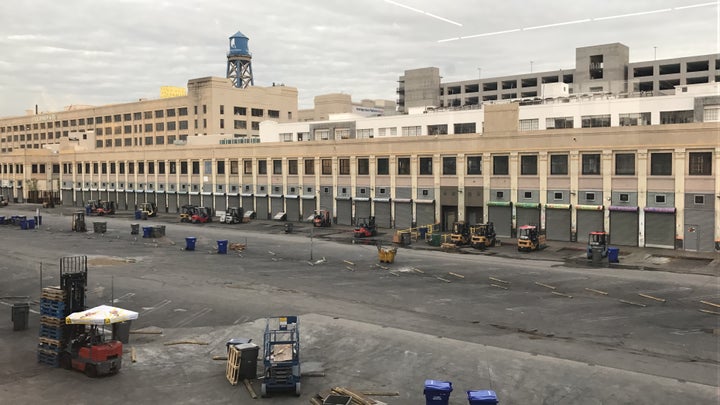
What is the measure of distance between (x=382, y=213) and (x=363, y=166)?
6.80 metres

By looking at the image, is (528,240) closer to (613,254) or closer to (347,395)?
A: (613,254)

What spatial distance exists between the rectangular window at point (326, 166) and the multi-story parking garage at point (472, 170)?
0.28 m

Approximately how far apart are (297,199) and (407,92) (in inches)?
2885

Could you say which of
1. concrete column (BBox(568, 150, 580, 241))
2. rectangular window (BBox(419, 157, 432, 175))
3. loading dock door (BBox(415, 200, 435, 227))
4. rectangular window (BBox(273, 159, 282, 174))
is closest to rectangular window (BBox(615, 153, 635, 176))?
concrete column (BBox(568, 150, 580, 241))

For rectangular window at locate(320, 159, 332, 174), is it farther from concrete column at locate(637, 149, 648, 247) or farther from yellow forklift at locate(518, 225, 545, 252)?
concrete column at locate(637, 149, 648, 247)

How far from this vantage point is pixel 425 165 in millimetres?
68938

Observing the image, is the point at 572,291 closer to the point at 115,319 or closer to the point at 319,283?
the point at 319,283

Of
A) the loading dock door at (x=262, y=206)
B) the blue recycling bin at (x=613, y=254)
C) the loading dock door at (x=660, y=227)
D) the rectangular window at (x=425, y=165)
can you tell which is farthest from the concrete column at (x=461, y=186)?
the loading dock door at (x=262, y=206)

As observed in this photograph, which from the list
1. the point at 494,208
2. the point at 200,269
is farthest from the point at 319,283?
the point at 494,208

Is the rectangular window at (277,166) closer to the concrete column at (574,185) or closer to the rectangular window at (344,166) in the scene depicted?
the rectangular window at (344,166)

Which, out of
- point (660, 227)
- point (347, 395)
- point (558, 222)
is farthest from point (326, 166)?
point (347, 395)

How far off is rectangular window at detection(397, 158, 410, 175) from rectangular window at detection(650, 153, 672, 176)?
26.8m

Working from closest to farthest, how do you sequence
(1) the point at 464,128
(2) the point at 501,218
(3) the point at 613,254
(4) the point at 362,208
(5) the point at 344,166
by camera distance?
(3) the point at 613,254 < (2) the point at 501,218 < (4) the point at 362,208 < (5) the point at 344,166 < (1) the point at 464,128

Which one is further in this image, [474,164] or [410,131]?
[410,131]
